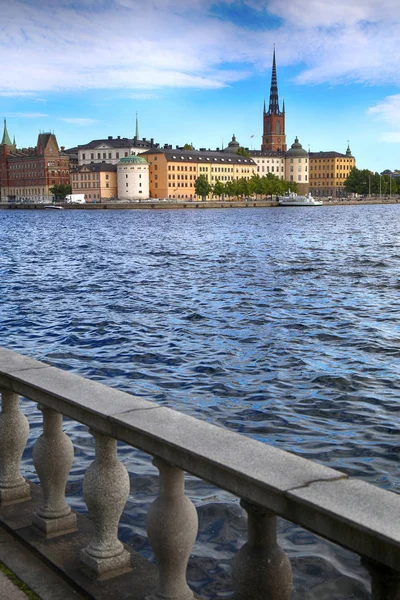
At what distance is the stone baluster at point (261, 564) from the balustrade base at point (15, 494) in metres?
1.90

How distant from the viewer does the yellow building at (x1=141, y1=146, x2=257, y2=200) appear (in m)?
172

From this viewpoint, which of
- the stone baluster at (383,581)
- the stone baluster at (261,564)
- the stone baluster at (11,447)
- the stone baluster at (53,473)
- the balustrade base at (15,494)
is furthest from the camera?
the balustrade base at (15,494)

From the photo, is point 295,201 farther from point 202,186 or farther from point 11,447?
point 11,447

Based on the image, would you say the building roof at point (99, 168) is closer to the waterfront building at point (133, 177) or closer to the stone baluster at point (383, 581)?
the waterfront building at point (133, 177)

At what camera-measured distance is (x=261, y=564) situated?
2520 mm

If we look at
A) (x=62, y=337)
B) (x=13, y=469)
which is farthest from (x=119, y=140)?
(x=13, y=469)

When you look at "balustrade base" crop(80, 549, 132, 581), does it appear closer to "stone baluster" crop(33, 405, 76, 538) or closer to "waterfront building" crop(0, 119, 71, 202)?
"stone baluster" crop(33, 405, 76, 538)

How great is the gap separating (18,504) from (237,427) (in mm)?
5844

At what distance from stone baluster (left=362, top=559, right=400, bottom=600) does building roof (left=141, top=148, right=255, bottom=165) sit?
561ft

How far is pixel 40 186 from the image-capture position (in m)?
188

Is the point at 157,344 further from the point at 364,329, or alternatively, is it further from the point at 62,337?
the point at 364,329

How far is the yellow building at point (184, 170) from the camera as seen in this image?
563 ft

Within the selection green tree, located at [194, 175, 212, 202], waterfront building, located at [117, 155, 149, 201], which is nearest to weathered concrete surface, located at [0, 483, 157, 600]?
waterfront building, located at [117, 155, 149, 201]

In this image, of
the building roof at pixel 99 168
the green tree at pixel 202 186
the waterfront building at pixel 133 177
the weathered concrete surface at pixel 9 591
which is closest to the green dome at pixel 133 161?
the waterfront building at pixel 133 177
